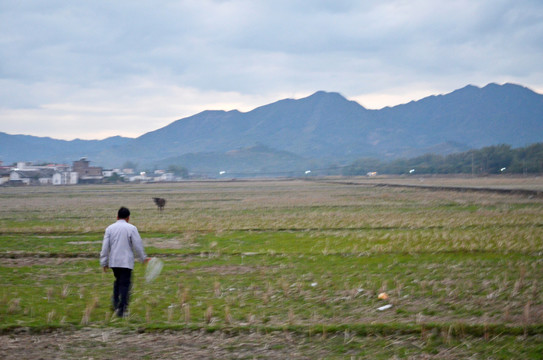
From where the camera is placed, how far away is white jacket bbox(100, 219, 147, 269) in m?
10.1

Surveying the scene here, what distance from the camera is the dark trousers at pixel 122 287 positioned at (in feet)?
33.7

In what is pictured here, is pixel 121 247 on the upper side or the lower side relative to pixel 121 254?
upper

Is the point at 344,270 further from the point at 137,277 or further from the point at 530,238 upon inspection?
the point at 530,238

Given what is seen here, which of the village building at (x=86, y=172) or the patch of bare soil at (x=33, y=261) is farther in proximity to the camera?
the village building at (x=86, y=172)

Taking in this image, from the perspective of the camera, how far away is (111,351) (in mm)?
8445

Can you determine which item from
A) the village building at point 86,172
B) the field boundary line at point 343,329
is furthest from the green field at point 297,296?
the village building at point 86,172

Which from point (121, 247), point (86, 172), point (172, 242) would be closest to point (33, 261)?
point (172, 242)

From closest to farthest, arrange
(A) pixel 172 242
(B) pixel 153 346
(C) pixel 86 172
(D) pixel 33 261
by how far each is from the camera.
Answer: (B) pixel 153 346, (D) pixel 33 261, (A) pixel 172 242, (C) pixel 86 172

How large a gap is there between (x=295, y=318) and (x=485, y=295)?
4155mm

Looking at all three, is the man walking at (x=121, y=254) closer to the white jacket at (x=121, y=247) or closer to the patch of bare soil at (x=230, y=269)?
the white jacket at (x=121, y=247)

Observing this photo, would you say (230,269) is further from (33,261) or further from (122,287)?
(33,261)

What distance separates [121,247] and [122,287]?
0.76 meters

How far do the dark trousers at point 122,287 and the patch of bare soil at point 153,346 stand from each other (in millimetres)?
816

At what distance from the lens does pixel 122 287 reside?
1029cm
